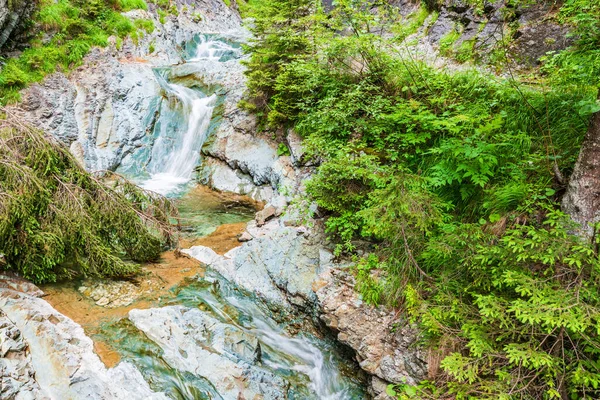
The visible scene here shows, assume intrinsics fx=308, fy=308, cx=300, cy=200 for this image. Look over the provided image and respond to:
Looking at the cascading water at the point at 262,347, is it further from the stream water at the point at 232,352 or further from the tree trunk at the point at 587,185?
the tree trunk at the point at 587,185

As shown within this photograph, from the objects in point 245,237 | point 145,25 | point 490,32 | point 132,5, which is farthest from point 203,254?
point 132,5

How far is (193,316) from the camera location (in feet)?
14.6

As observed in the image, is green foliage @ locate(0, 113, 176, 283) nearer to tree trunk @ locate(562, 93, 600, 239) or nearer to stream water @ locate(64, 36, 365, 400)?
stream water @ locate(64, 36, 365, 400)

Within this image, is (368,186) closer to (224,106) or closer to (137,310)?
(137,310)

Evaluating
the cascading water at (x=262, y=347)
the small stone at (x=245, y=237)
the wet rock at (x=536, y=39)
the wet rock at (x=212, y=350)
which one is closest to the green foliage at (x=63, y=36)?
the cascading water at (x=262, y=347)

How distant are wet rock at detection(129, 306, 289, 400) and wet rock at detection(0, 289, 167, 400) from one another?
52 cm

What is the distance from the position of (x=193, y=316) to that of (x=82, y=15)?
13099mm

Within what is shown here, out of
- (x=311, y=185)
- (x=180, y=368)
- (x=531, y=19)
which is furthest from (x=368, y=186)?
(x=531, y=19)

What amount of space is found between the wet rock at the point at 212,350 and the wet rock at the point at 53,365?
520 mm

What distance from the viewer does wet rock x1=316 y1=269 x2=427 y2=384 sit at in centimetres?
354

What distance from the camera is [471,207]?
405 cm

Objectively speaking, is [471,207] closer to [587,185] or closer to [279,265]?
[587,185]

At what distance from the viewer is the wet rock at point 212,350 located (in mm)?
3713

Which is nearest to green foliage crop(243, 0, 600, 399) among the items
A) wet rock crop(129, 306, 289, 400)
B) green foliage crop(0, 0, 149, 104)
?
wet rock crop(129, 306, 289, 400)
